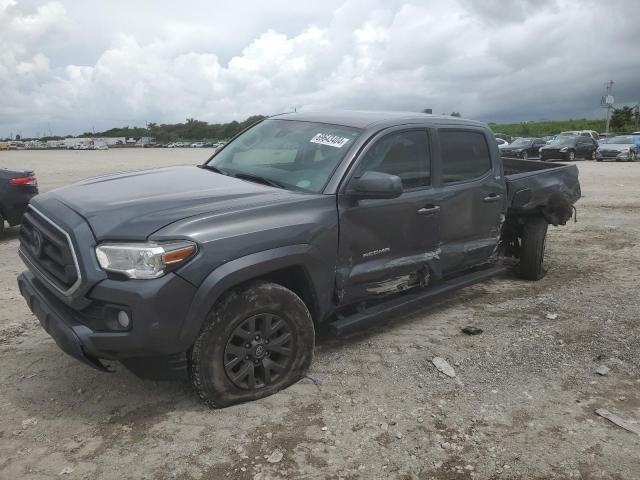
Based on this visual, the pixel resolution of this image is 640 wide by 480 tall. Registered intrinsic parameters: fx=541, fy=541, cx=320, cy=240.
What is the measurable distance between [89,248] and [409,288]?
2487mm

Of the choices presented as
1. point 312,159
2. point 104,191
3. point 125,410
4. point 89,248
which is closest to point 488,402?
point 312,159

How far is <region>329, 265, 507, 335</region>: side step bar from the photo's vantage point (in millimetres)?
3842

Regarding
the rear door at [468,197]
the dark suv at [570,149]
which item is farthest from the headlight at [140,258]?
the dark suv at [570,149]

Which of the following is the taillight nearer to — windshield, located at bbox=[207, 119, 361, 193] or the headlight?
windshield, located at bbox=[207, 119, 361, 193]

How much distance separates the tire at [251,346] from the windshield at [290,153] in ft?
2.83

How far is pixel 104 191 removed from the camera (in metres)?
3.53

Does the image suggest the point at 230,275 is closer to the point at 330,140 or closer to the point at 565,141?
the point at 330,140

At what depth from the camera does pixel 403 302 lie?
4.27m

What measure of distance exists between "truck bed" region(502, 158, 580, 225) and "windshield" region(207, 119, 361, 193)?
2.36 meters

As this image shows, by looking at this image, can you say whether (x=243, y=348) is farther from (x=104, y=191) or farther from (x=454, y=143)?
(x=454, y=143)

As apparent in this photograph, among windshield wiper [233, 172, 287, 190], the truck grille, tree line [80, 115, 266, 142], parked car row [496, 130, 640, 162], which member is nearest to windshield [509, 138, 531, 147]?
parked car row [496, 130, 640, 162]

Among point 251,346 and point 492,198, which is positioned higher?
point 492,198

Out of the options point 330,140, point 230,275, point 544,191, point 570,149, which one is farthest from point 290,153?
point 570,149

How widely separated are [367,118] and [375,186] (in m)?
0.94
